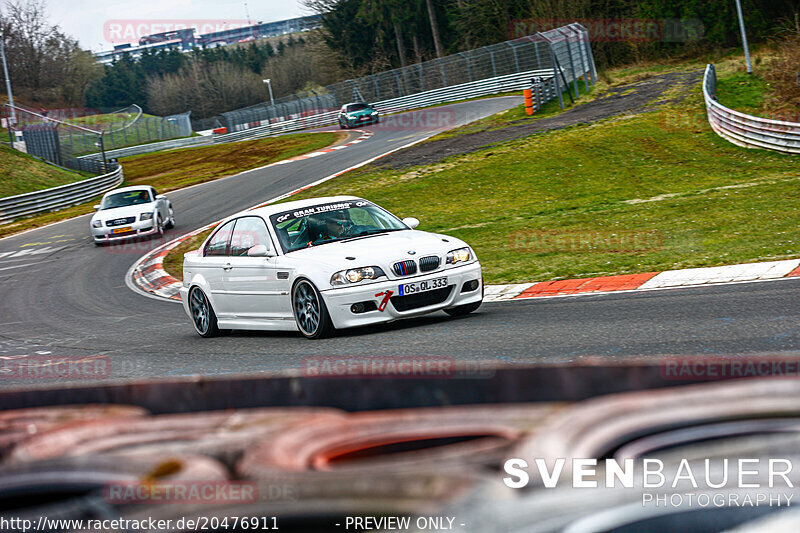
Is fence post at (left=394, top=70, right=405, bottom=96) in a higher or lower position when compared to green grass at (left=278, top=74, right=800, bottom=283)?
higher

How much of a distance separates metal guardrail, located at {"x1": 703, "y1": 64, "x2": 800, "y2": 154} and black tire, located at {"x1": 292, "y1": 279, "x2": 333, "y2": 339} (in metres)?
17.3

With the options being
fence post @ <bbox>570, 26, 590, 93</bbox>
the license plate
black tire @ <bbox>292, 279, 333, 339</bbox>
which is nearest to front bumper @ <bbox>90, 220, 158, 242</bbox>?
black tire @ <bbox>292, 279, 333, 339</bbox>

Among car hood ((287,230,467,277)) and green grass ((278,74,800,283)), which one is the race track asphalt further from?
green grass ((278,74,800,283))

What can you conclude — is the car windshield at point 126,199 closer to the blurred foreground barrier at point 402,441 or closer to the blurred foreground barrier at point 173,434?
the blurred foreground barrier at point 173,434

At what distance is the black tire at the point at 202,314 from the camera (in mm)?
10562

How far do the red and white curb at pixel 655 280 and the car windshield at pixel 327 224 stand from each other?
193 centimetres

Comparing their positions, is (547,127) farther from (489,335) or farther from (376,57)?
(376,57)

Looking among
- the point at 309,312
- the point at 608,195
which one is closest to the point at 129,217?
the point at 608,195

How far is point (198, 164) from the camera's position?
47562 mm

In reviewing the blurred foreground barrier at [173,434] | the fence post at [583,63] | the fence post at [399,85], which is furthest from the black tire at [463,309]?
the fence post at [399,85]

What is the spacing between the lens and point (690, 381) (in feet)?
8.06

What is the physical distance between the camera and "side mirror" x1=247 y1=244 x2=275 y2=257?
378 inches

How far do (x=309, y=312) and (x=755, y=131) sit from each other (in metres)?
18.6

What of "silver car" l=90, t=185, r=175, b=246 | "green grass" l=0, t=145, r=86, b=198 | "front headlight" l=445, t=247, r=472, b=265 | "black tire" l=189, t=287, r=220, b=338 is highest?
"green grass" l=0, t=145, r=86, b=198
